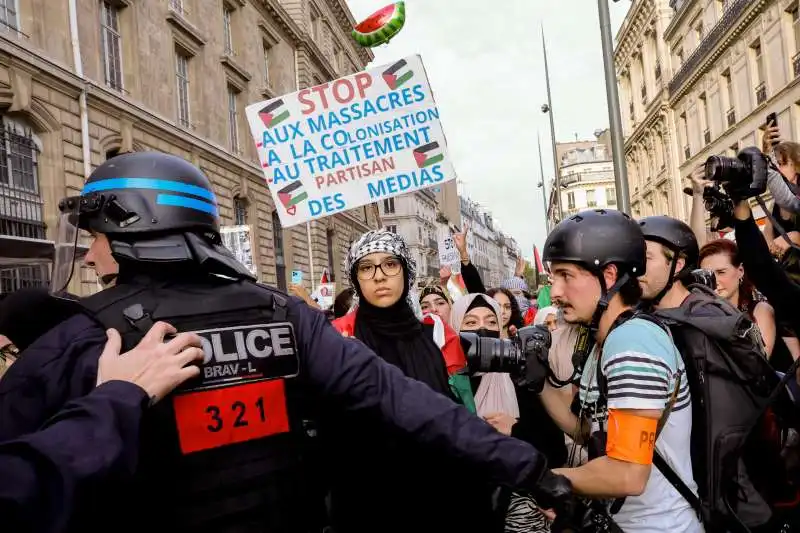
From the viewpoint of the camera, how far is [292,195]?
5.60 metres

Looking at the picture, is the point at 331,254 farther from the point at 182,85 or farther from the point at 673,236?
the point at 673,236

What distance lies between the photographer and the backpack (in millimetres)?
2084

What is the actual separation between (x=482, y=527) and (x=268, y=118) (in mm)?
4076

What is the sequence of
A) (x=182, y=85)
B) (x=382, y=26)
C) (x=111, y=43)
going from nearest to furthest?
(x=382, y=26) < (x=111, y=43) < (x=182, y=85)

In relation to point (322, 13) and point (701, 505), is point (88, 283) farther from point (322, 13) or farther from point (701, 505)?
point (322, 13)

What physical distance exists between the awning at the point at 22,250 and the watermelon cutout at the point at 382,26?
613cm

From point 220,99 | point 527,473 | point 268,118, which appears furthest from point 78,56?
point 527,473

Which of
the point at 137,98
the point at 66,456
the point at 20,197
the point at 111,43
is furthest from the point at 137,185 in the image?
the point at 111,43

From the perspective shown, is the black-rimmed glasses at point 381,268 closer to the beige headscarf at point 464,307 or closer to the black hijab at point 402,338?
the black hijab at point 402,338

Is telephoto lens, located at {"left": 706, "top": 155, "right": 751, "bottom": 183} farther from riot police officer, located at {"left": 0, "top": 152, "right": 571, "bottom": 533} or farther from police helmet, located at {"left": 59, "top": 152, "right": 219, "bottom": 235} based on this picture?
police helmet, located at {"left": 59, "top": 152, "right": 219, "bottom": 235}

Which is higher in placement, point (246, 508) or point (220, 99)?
point (220, 99)

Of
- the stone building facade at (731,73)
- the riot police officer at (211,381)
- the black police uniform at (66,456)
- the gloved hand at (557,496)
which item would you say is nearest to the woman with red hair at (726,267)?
the gloved hand at (557,496)

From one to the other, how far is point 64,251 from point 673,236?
2.49 meters

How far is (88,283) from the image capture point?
13.4m
